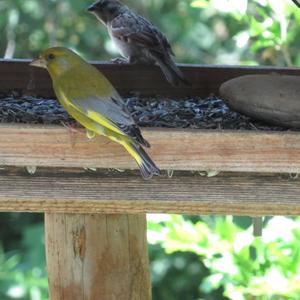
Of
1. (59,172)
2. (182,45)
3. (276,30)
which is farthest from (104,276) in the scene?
(182,45)

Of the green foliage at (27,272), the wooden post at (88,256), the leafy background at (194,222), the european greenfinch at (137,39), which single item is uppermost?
the european greenfinch at (137,39)

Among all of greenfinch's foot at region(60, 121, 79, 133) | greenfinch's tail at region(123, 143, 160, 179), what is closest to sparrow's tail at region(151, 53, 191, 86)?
greenfinch's foot at region(60, 121, 79, 133)

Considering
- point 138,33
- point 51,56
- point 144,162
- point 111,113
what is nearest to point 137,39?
point 138,33

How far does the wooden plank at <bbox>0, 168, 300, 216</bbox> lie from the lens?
2.44 metres

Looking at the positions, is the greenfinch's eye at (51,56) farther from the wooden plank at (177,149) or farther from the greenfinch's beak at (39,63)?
the wooden plank at (177,149)

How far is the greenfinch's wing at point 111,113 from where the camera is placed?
94.4 inches

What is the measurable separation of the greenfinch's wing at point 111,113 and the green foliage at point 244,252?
1.09 metres

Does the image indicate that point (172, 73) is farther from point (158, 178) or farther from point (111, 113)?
point (158, 178)

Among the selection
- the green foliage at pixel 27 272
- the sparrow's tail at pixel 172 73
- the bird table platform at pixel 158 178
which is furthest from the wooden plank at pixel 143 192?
the green foliage at pixel 27 272

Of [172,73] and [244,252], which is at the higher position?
[172,73]

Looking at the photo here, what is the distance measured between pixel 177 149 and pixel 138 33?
1847mm

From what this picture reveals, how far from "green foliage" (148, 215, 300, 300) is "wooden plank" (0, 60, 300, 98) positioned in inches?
25.3

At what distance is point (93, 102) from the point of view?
109 inches

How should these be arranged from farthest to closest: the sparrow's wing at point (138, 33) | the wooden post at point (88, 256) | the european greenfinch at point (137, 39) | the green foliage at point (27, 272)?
1. the green foliage at point (27, 272)
2. the sparrow's wing at point (138, 33)
3. the european greenfinch at point (137, 39)
4. the wooden post at point (88, 256)
